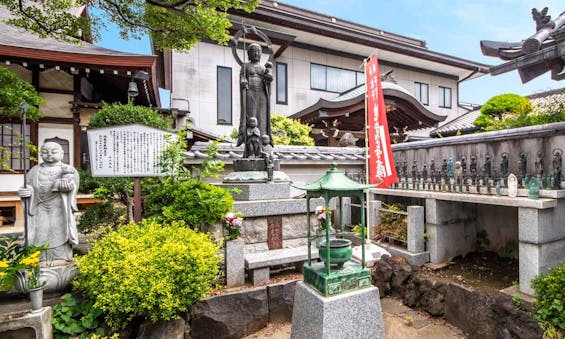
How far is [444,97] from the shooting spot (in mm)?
20719

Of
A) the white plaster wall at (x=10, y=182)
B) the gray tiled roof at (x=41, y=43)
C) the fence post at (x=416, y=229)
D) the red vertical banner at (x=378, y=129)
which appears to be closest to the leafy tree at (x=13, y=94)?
the gray tiled roof at (x=41, y=43)

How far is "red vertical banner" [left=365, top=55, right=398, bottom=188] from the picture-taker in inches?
255

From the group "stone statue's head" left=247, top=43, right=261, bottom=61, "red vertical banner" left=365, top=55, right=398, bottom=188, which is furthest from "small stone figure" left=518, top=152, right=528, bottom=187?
"stone statue's head" left=247, top=43, right=261, bottom=61

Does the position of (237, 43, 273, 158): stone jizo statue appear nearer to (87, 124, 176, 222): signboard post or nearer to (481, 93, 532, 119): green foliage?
(87, 124, 176, 222): signboard post

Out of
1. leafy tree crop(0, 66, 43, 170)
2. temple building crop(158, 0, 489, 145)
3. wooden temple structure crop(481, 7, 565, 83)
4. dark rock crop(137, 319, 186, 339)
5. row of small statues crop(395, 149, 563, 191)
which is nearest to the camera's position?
dark rock crop(137, 319, 186, 339)

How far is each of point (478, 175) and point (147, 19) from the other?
9373 millimetres

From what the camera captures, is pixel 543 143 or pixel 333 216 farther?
pixel 333 216

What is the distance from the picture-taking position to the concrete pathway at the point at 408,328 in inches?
186

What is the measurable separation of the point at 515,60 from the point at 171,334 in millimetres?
8384

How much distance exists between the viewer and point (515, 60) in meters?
5.68

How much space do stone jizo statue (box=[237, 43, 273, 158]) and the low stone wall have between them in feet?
15.2

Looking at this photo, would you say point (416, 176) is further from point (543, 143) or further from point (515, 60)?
point (515, 60)

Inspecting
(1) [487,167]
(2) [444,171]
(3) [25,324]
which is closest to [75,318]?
(3) [25,324]

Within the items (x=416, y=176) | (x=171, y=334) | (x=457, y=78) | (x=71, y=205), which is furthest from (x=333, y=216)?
(x=457, y=78)
